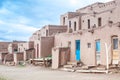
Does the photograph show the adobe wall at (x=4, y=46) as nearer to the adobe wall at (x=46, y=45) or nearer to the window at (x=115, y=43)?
the adobe wall at (x=46, y=45)

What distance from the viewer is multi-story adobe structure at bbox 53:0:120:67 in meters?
30.7

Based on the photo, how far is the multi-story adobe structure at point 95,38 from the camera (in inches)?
1208

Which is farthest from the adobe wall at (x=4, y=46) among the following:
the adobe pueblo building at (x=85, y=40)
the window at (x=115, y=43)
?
the window at (x=115, y=43)

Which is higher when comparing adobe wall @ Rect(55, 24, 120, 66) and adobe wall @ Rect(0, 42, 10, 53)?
adobe wall @ Rect(0, 42, 10, 53)

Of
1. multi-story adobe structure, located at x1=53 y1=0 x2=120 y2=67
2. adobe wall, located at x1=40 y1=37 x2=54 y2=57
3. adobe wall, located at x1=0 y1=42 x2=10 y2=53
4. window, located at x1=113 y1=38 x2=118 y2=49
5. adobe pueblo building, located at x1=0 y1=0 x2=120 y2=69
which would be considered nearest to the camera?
window, located at x1=113 y1=38 x2=118 y2=49

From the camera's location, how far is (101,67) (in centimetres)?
3114

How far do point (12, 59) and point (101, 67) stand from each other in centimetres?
3786

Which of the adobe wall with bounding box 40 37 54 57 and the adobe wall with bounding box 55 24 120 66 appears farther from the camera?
the adobe wall with bounding box 40 37 54 57

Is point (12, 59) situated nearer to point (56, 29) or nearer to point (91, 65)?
point (56, 29)

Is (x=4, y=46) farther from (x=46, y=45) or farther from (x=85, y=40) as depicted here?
(x=85, y=40)

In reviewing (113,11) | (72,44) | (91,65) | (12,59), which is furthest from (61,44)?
(12,59)

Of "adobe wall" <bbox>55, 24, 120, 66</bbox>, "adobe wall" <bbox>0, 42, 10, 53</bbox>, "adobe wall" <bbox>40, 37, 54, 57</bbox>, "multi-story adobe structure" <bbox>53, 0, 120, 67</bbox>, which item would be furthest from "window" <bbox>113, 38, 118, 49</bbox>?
"adobe wall" <bbox>0, 42, 10, 53</bbox>

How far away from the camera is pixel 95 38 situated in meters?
33.7

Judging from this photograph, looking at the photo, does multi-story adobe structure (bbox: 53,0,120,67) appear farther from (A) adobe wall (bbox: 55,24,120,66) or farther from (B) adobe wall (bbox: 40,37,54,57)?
(B) adobe wall (bbox: 40,37,54,57)
